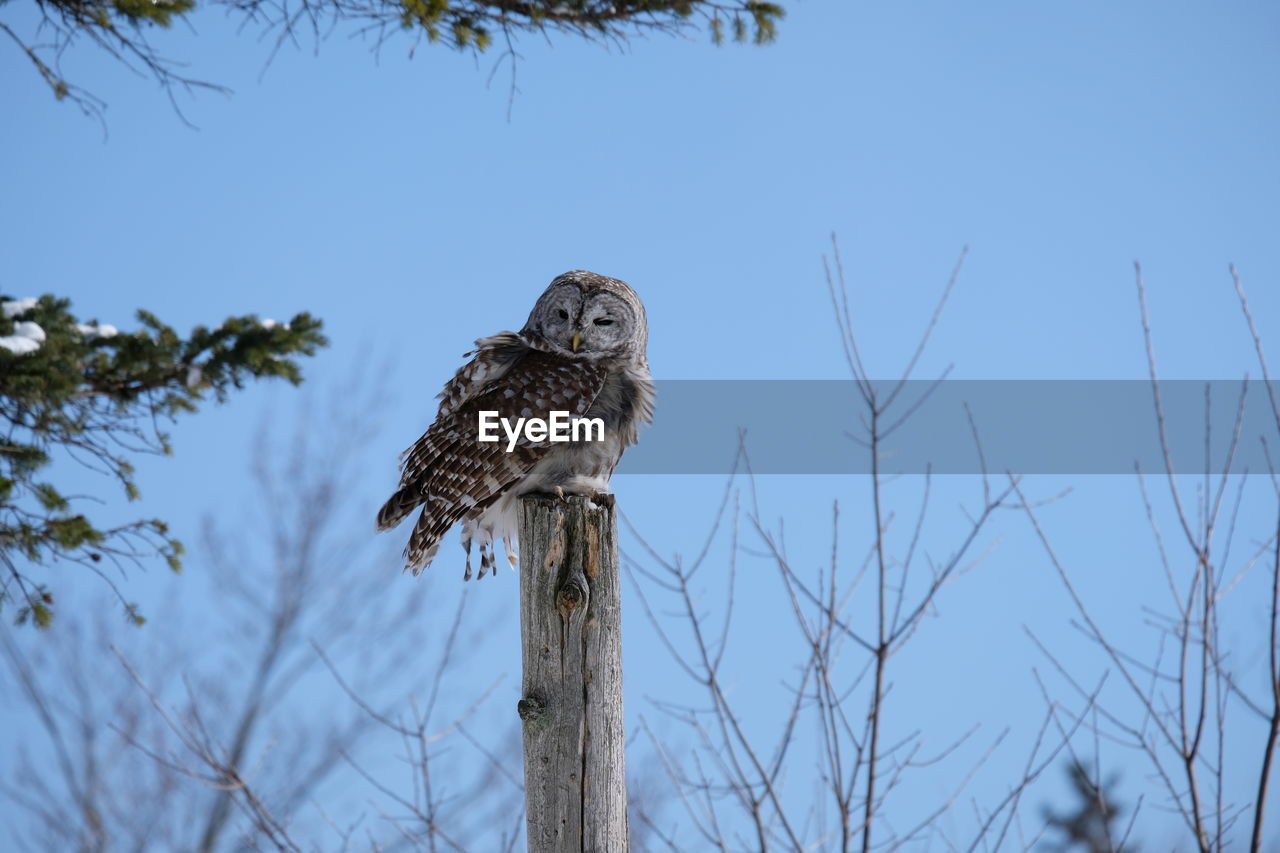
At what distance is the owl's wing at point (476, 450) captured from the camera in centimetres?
362

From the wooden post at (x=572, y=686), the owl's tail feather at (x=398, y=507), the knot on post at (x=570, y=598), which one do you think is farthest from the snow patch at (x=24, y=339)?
the knot on post at (x=570, y=598)

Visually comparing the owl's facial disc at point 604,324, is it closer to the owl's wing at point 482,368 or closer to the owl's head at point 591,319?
the owl's head at point 591,319

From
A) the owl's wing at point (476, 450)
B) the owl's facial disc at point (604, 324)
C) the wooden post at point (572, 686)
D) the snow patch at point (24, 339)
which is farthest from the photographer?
the snow patch at point (24, 339)

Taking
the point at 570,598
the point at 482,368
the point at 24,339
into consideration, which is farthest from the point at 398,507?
the point at 24,339

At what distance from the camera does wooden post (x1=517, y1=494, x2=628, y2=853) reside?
113 inches

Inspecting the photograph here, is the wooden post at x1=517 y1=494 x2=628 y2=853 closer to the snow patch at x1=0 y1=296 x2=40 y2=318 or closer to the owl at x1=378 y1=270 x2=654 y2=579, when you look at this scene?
the owl at x1=378 y1=270 x2=654 y2=579

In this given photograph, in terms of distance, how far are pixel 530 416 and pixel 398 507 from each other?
1.94 feet

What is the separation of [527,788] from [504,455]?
1081mm

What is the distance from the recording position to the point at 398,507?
3859 mm

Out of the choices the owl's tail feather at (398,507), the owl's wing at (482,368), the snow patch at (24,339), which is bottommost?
the owl's tail feather at (398,507)

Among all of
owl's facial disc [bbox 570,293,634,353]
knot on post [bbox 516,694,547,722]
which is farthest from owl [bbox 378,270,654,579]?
knot on post [bbox 516,694,547,722]

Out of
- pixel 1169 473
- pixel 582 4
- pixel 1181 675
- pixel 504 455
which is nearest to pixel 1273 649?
pixel 1181 675

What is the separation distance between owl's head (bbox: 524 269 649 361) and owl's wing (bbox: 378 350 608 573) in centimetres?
12

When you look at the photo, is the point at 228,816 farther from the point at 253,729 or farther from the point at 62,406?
the point at 62,406
